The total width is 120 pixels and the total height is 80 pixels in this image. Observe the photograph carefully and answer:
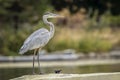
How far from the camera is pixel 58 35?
34.7 metres

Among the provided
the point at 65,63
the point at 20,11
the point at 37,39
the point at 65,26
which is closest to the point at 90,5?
the point at 65,26

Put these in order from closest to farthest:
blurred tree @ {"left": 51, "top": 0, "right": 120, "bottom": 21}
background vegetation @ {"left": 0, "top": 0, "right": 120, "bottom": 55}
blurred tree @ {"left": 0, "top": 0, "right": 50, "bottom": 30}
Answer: background vegetation @ {"left": 0, "top": 0, "right": 120, "bottom": 55}
blurred tree @ {"left": 0, "top": 0, "right": 50, "bottom": 30}
blurred tree @ {"left": 51, "top": 0, "right": 120, "bottom": 21}

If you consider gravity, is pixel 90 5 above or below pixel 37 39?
above

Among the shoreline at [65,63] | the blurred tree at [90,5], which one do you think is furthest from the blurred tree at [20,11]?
the shoreline at [65,63]

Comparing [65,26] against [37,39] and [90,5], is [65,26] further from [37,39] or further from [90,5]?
[37,39]

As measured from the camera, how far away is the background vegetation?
32.9 metres

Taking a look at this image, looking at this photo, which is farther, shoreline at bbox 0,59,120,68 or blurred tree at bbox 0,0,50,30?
blurred tree at bbox 0,0,50,30

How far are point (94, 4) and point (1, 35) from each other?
9020 mm

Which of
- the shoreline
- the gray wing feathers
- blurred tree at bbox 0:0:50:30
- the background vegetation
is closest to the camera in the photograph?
the gray wing feathers

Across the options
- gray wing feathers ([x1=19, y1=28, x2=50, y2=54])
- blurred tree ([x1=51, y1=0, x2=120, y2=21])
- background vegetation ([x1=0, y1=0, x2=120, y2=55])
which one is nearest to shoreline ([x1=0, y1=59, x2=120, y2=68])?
background vegetation ([x1=0, y1=0, x2=120, y2=55])

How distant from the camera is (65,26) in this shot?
39594 mm

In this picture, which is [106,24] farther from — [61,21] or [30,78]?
[30,78]

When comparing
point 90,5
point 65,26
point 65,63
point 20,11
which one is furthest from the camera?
point 65,26

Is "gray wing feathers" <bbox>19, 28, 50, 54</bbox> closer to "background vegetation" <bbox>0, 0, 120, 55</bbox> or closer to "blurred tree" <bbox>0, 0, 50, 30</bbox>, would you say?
"background vegetation" <bbox>0, 0, 120, 55</bbox>
